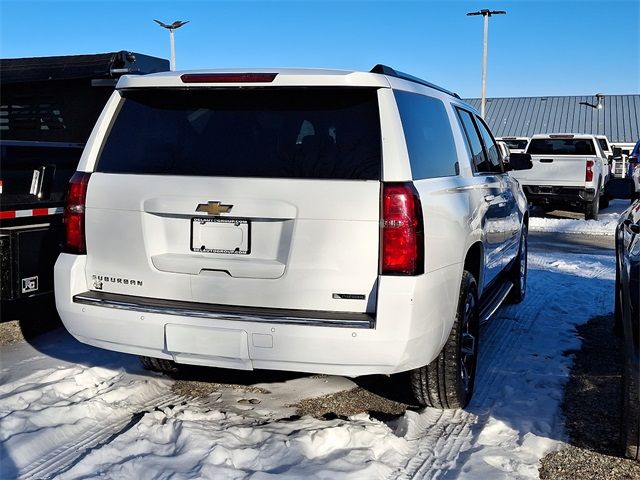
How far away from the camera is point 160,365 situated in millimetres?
4676

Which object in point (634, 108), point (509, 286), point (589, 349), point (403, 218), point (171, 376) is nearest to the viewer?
point (403, 218)

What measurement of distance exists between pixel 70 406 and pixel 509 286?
4.04 m

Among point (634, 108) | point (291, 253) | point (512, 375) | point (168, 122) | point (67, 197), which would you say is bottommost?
point (512, 375)

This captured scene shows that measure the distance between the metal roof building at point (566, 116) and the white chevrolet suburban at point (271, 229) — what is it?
4713 cm

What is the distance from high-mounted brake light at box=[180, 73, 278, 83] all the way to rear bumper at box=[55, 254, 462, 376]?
3.87ft

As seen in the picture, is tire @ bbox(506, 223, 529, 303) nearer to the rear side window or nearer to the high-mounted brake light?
the rear side window

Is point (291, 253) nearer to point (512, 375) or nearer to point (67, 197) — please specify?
point (67, 197)

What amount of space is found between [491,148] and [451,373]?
2694 mm

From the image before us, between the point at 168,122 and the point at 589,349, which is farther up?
the point at 168,122

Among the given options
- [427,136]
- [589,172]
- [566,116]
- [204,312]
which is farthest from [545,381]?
[566,116]

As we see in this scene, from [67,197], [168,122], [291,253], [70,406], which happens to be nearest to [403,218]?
[291,253]

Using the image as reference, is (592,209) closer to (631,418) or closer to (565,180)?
(565,180)

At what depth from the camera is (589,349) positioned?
18.1ft

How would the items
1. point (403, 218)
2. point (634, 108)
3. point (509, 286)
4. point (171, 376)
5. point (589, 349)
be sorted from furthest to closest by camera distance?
1. point (634, 108)
2. point (509, 286)
3. point (589, 349)
4. point (171, 376)
5. point (403, 218)
